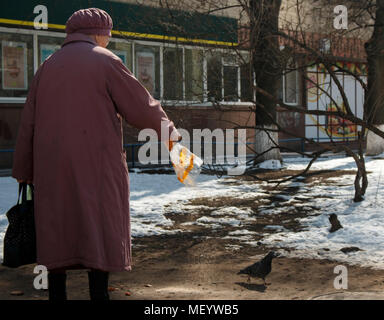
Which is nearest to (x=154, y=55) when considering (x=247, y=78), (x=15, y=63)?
(x=15, y=63)

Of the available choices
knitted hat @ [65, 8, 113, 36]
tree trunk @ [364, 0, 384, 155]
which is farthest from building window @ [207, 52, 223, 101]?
knitted hat @ [65, 8, 113, 36]

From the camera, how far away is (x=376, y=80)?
984 centimetres

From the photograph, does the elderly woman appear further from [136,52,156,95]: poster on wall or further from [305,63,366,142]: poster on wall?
[305,63,366,142]: poster on wall

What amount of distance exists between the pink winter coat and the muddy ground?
1336 millimetres

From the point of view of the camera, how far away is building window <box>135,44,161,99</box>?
15.3 m

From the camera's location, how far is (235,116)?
1716 cm

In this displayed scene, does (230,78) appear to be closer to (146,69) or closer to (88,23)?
(88,23)

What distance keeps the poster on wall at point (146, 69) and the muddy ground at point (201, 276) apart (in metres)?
9.12

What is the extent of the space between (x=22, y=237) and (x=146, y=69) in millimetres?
12580

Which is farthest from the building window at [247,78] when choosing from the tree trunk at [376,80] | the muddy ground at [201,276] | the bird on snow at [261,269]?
the bird on snow at [261,269]

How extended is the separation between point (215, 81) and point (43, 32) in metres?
6.68
